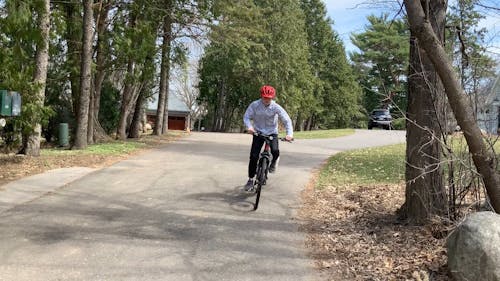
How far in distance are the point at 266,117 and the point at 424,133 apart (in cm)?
279

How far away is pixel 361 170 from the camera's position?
12.7 metres

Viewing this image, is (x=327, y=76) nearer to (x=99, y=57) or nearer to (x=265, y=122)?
(x=99, y=57)

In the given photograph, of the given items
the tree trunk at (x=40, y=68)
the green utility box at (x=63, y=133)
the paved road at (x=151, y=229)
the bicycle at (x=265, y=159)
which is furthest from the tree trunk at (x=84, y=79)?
the bicycle at (x=265, y=159)

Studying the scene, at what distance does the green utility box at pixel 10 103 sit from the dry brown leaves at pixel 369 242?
6850 millimetres

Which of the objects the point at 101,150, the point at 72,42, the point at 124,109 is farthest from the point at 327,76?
the point at 101,150

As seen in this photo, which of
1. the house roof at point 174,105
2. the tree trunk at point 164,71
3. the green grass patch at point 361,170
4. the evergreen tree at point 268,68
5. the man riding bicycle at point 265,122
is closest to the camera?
the man riding bicycle at point 265,122

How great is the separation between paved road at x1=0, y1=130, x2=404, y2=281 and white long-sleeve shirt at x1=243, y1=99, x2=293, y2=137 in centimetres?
122

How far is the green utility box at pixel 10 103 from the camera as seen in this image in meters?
11.1

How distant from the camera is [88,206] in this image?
26.2 ft

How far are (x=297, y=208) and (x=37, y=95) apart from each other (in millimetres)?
7773

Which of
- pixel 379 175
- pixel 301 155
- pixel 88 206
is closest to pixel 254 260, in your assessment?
pixel 88 206

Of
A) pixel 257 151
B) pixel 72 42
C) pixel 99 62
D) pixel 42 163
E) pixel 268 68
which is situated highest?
pixel 268 68

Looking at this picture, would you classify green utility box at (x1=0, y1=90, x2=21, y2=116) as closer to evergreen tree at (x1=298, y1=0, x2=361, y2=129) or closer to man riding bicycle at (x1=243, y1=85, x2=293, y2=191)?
man riding bicycle at (x1=243, y1=85, x2=293, y2=191)

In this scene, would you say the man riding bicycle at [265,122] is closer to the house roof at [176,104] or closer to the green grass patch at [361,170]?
the green grass patch at [361,170]
